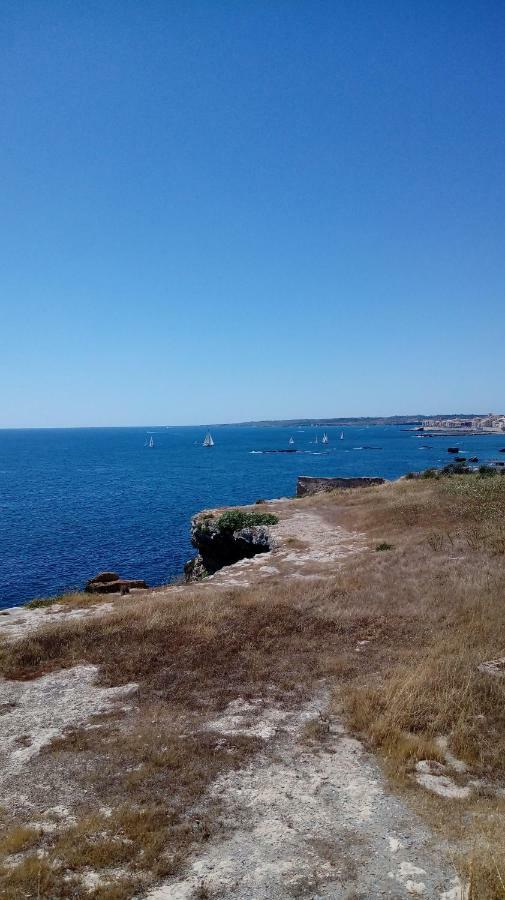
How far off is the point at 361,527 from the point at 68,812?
67.8 feet

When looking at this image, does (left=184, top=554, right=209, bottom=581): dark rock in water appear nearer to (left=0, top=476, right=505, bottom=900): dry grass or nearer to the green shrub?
the green shrub

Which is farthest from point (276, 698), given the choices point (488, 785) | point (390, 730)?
point (488, 785)

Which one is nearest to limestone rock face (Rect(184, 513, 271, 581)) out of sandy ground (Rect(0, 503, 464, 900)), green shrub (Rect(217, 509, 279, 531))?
green shrub (Rect(217, 509, 279, 531))

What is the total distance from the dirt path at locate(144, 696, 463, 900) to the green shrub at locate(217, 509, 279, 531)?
19289 mm

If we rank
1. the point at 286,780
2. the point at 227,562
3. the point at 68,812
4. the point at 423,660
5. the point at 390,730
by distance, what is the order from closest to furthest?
the point at 68,812, the point at 286,780, the point at 390,730, the point at 423,660, the point at 227,562

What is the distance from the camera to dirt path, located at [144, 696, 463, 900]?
5.26 meters

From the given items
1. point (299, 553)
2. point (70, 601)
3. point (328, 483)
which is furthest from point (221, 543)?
point (328, 483)

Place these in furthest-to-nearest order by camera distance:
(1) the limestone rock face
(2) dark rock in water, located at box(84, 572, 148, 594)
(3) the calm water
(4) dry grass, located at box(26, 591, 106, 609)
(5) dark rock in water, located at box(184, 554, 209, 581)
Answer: (3) the calm water < (5) dark rock in water, located at box(184, 554, 209, 581) < (1) the limestone rock face < (2) dark rock in water, located at box(84, 572, 148, 594) < (4) dry grass, located at box(26, 591, 106, 609)

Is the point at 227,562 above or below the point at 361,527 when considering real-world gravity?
below

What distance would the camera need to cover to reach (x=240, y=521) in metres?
27.6

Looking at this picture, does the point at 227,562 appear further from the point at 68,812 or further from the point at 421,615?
the point at 68,812

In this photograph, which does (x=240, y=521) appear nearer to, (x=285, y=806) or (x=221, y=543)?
(x=221, y=543)

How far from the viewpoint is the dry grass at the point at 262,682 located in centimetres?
588

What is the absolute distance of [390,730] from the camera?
8062mm
